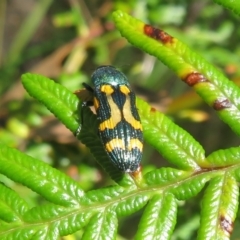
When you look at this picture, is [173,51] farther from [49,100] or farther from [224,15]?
[224,15]

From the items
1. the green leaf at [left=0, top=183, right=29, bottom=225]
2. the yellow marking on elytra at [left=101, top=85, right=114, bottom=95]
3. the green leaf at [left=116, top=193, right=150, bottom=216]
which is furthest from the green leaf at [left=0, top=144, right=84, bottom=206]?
the yellow marking on elytra at [left=101, top=85, right=114, bottom=95]

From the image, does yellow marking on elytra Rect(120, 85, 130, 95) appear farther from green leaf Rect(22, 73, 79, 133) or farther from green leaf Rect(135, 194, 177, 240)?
green leaf Rect(135, 194, 177, 240)

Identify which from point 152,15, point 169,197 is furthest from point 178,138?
point 152,15

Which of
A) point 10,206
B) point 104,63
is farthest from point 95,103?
point 104,63

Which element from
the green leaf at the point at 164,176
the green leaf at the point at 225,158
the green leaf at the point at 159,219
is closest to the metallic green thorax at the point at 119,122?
the green leaf at the point at 164,176

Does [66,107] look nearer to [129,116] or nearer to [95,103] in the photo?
[129,116]
